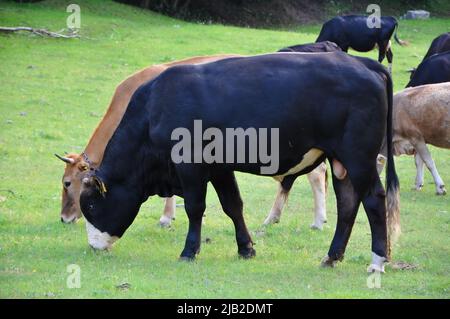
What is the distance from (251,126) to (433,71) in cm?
970

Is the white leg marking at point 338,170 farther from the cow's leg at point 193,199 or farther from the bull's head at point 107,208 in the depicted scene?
the bull's head at point 107,208

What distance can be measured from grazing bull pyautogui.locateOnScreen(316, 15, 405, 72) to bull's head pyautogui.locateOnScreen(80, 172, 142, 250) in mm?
18556

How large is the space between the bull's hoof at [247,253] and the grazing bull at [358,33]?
18539 mm

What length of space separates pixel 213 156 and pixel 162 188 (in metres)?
0.90

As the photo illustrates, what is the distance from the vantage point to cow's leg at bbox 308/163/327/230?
11.9 m

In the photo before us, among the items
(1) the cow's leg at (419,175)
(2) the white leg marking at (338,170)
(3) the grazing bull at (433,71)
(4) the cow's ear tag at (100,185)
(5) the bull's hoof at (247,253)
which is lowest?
(1) the cow's leg at (419,175)

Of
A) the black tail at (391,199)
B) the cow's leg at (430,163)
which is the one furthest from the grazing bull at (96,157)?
the cow's leg at (430,163)

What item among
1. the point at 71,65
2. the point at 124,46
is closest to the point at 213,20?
the point at 124,46

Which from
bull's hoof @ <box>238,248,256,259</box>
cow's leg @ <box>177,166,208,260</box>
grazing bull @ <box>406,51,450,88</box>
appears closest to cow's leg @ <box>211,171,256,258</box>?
bull's hoof @ <box>238,248,256,259</box>

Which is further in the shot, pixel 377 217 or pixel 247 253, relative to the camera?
pixel 247 253

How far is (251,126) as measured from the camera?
9367mm

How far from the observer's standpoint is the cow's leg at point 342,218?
952 cm

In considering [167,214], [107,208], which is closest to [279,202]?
[167,214]

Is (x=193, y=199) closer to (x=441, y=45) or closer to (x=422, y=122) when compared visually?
(x=422, y=122)
